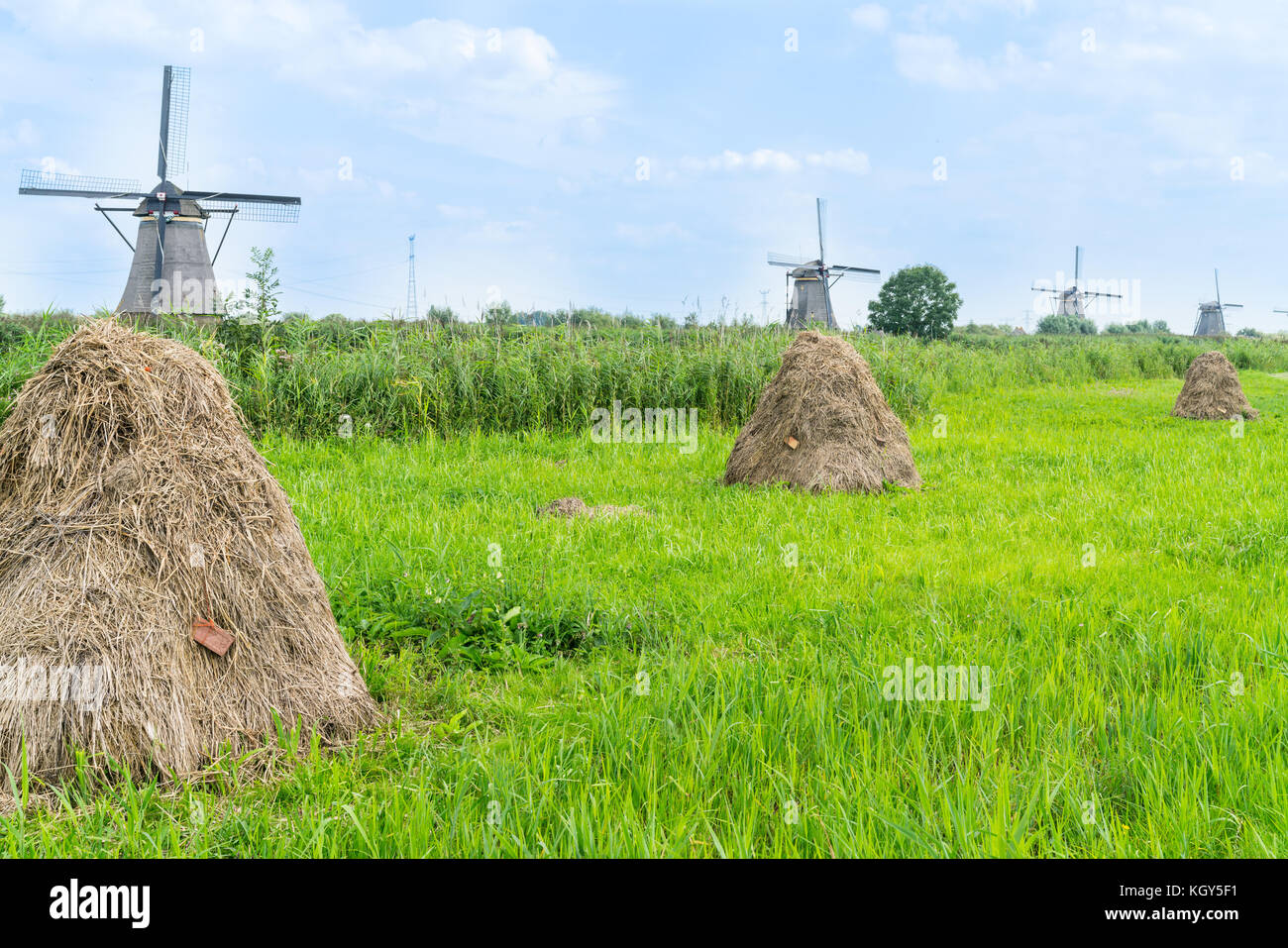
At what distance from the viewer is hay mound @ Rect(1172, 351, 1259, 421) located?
45.5ft

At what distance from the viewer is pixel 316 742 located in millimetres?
3002

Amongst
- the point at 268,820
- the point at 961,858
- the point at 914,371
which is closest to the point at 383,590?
the point at 268,820

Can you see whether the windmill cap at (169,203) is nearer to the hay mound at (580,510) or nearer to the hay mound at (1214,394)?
the hay mound at (580,510)

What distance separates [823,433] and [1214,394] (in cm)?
994

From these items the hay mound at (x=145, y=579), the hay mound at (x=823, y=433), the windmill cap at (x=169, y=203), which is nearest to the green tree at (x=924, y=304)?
the windmill cap at (x=169, y=203)

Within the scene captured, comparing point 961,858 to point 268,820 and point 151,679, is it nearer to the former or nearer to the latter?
point 268,820

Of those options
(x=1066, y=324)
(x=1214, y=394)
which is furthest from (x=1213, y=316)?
(x=1214, y=394)

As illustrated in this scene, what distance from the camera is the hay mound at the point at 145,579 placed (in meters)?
2.69

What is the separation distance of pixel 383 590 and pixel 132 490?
76.2 inches

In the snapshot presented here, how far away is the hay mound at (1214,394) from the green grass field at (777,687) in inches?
297

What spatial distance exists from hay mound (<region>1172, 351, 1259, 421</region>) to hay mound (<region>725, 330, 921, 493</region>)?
8.77 meters

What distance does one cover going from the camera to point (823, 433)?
802cm

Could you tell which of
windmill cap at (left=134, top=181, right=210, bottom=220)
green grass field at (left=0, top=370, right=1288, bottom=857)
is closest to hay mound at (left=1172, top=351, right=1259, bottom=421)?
green grass field at (left=0, top=370, right=1288, bottom=857)

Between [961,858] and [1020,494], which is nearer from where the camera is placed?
[961,858]
